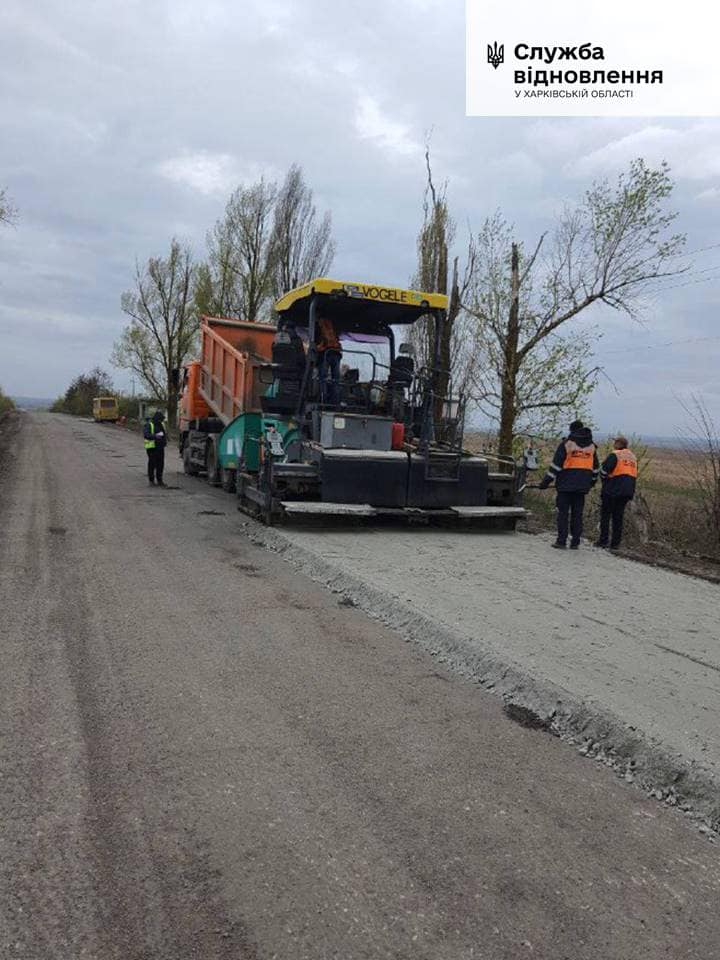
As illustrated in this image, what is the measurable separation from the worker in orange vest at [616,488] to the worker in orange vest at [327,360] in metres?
3.88

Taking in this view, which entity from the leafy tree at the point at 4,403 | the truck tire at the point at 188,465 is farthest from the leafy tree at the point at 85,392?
the truck tire at the point at 188,465

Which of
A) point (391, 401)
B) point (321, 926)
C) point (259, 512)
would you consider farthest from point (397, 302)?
point (321, 926)

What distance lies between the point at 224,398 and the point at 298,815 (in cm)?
1162

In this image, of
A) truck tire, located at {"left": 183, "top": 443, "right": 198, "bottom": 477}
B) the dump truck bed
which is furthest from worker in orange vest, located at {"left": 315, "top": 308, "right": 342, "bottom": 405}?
truck tire, located at {"left": 183, "top": 443, "right": 198, "bottom": 477}

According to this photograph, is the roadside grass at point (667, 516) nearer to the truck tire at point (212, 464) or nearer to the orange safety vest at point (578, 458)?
the orange safety vest at point (578, 458)

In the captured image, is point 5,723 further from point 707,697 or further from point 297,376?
point 297,376

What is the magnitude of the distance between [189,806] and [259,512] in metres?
7.22

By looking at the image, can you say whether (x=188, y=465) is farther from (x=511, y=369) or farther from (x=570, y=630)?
(x=570, y=630)

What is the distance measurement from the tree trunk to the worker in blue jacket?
498 cm

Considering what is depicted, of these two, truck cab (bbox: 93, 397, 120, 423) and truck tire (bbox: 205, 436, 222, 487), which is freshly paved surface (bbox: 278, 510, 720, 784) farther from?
truck cab (bbox: 93, 397, 120, 423)

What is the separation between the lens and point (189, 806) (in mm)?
3023

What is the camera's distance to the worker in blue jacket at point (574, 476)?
9.31 m

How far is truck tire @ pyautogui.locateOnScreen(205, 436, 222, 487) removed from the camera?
47.8 feet

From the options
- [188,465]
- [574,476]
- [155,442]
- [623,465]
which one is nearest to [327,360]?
[574,476]
